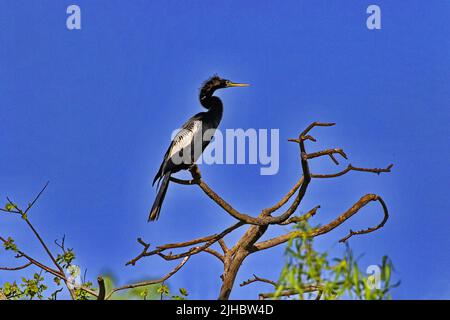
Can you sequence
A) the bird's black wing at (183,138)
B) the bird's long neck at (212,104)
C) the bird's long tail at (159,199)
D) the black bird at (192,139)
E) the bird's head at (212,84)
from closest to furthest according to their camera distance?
the bird's long tail at (159,199) → the black bird at (192,139) → the bird's black wing at (183,138) → the bird's long neck at (212,104) → the bird's head at (212,84)

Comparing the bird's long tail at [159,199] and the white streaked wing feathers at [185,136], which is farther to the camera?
the white streaked wing feathers at [185,136]

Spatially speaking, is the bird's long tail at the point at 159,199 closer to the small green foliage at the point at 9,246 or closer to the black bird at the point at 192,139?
the black bird at the point at 192,139

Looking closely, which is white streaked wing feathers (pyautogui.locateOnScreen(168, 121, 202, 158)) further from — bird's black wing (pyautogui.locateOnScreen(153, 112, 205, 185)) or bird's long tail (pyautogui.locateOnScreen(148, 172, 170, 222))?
bird's long tail (pyautogui.locateOnScreen(148, 172, 170, 222))

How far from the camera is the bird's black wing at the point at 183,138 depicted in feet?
19.1

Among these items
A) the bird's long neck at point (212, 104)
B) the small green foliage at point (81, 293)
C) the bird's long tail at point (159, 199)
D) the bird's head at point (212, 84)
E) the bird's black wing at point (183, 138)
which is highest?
the bird's head at point (212, 84)

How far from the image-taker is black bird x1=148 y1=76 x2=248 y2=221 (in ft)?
18.4

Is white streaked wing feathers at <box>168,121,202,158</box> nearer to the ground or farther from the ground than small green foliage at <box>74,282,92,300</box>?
farther from the ground

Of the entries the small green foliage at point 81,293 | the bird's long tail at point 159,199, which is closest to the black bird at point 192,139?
the bird's long tail at point 159,199

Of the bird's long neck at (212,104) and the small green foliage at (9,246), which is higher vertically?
the bird's long neck at (212,104)

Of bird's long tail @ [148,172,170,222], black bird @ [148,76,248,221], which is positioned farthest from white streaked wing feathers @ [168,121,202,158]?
bird's long tail @ [148,172,170,222]

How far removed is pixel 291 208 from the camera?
4484mm

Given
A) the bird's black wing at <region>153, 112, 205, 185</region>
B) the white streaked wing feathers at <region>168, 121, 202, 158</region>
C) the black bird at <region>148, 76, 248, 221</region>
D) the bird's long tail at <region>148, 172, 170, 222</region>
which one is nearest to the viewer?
the bird's long tail at <region>148, 172, 170, 222</region>

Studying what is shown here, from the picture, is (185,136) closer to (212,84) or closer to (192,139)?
(192,139)
